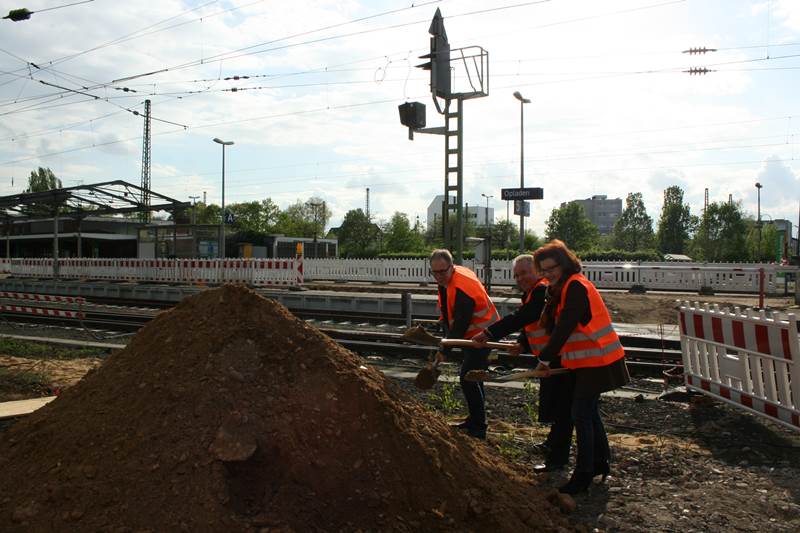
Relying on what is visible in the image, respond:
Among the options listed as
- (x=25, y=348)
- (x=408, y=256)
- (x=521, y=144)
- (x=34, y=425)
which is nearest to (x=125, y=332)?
(x=25, y=348)

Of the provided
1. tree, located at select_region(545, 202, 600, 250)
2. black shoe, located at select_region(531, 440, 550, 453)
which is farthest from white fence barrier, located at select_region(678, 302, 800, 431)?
tree, located at select_region(545, 202, 600, 250)

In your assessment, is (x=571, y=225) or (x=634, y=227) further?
(x=634, y=227)

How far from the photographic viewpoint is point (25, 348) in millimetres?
11594

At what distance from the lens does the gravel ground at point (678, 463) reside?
4246mm

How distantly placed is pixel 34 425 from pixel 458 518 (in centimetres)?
280

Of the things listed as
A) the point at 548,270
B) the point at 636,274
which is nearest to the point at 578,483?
the point at 548,270

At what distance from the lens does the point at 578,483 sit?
4.58 meters

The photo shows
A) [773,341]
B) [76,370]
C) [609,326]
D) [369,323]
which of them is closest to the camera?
[609,326]

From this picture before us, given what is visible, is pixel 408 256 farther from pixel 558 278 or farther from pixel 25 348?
pixel 558 278

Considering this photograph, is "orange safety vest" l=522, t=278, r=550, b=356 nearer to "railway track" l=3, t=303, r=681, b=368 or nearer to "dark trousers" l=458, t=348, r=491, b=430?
"dark trousers" l=458, t=348, r=491, b=430

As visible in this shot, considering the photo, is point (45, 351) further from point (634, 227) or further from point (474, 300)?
point (634, 227)

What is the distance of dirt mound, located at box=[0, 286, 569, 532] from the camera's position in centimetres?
340

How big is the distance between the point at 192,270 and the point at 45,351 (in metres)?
14.5

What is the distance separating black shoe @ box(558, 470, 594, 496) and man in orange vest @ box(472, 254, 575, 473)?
43cm
